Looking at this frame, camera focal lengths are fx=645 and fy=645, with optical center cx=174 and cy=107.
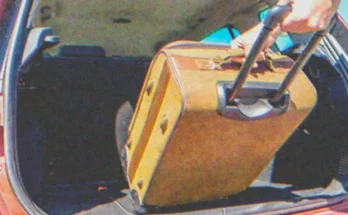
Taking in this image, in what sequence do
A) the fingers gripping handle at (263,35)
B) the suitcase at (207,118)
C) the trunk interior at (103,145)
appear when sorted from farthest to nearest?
the trunk interior at (103,145) < the suitcase at (207,118) < the fingers gripping handle at (263,35)

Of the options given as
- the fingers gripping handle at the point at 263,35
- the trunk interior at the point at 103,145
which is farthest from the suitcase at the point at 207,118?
the trunk interior at the point at 103,145

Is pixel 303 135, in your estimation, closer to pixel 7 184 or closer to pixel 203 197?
pixel 203 197

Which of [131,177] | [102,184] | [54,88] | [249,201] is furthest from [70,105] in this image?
[249,201]

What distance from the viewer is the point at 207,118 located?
1.94 m

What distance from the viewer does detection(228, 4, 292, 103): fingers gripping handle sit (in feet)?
5.87

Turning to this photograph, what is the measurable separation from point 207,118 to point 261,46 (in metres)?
0.27

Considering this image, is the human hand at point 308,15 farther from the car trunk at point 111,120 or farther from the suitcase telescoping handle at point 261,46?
the car trunk at point 111,120

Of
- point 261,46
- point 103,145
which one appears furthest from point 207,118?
point 103,145

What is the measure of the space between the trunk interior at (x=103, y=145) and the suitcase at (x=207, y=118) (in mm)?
129

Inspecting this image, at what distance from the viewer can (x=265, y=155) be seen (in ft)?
7.39

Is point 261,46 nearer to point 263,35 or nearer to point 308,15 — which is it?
point 263,35

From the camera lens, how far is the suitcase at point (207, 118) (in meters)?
1.92

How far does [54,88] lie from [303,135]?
3.75 ft

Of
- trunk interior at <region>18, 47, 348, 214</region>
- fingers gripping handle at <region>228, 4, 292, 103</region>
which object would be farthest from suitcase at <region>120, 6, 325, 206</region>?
trunk interior at <region>18, 47, 348, 214</region>
